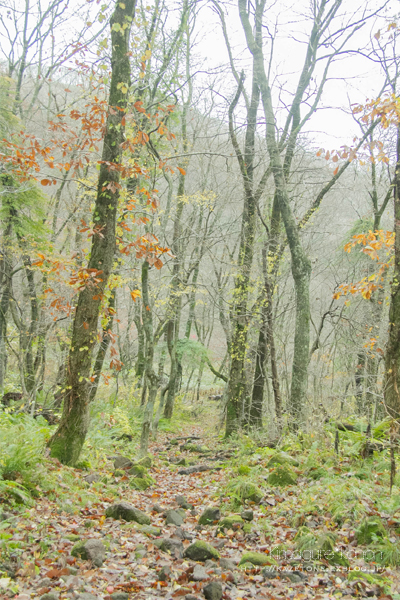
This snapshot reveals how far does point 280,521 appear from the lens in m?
4.59

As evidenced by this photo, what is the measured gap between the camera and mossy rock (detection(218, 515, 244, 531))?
4555 millimetres

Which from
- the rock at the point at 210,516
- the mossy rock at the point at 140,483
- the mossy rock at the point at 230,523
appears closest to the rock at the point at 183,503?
the rock at the point at 210,516

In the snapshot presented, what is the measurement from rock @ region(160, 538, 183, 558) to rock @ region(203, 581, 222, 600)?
0.83m

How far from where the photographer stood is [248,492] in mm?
5367

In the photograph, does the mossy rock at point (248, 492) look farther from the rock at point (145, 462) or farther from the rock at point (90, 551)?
the rock at point (145, 462)

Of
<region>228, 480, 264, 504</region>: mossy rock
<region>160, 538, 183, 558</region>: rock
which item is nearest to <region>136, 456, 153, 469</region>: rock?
<region>228, 480, 264, 504</region>: mossy rock

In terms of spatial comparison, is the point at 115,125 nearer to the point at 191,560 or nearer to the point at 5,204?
the point at 191,560

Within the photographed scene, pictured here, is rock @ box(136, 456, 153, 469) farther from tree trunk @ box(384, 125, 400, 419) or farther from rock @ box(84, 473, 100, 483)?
tree trunk @ box(384, 125, 400, 419)

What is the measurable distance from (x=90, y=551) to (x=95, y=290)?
128 inches

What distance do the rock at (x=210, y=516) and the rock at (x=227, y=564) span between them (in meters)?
1.21

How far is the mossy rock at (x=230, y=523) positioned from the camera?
14.9ft

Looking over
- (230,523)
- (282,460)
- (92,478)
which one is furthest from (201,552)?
(282,460)

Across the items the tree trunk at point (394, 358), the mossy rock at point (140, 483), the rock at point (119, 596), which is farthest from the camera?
the mossy rock at point (140, 483)

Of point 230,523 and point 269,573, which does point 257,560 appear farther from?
point 230,523
